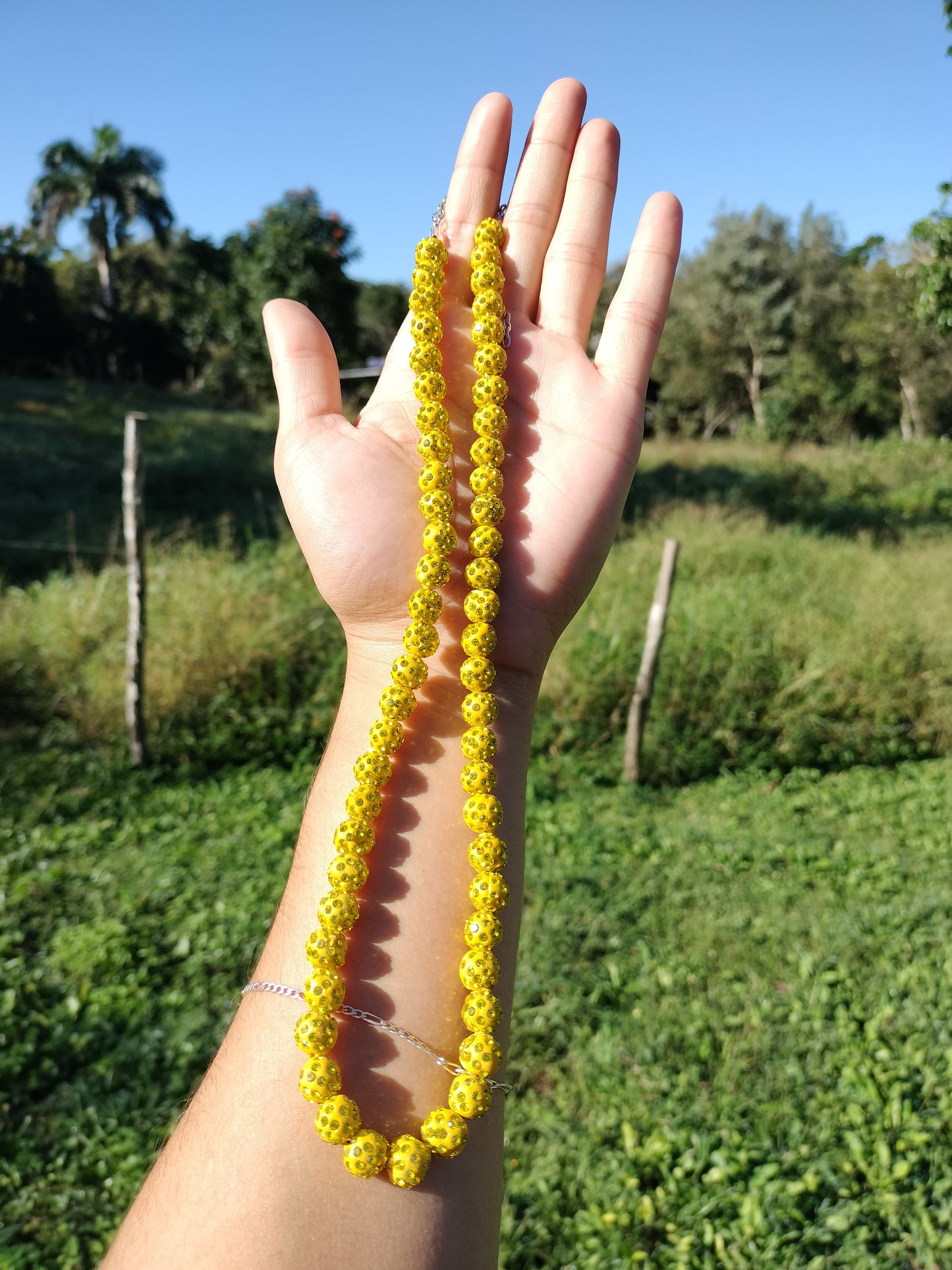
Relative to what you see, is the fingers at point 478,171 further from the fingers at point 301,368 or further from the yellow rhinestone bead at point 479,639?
the yellow rhinestone bead at point 479,639

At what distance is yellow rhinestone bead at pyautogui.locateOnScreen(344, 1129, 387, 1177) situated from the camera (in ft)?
3.47

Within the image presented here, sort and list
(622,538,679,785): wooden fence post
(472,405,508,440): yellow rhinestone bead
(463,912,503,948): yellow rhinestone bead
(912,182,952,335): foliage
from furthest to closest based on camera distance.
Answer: (912,182,952,335): foliage, (622,538,679,785): wooden fence post, (472,405,508,440): yellow rhinestone bead, (463,912,503,948): yellow rhinestone bead

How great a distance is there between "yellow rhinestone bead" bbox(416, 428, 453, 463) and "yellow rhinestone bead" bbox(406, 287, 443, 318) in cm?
31

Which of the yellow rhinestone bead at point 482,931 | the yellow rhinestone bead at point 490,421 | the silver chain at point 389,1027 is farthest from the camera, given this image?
the yellow rhinestone bead at point 490,421

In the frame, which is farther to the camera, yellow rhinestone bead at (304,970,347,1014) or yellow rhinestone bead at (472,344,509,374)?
yellow rhinestone bead at (472,344,509,374)

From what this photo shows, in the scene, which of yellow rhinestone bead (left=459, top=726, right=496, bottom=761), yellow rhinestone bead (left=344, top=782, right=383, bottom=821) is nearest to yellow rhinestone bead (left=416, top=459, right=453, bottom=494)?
yellow rhinestone bead (left=459, top=726, right=496, bottom=761)

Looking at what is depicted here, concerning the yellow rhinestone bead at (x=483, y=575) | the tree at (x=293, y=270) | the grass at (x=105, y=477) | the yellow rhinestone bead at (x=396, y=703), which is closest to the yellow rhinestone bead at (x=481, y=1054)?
the yellow rhinestone bead at (x=396, y=703)

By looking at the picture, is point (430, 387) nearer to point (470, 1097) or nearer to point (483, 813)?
point (483, 813)

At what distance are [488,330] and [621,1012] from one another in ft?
10.4

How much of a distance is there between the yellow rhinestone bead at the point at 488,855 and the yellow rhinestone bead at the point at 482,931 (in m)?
0.08

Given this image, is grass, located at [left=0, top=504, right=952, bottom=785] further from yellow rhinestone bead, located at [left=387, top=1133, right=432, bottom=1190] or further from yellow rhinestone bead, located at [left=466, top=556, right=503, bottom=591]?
yellow rhinestone bead, located at [left=387, top=1133, right=432, bottom=1190]

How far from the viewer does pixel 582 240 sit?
2.06 m

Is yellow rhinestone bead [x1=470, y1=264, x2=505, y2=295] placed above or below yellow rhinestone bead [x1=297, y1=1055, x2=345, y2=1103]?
above

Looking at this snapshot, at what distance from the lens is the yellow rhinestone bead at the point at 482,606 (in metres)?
1.64
